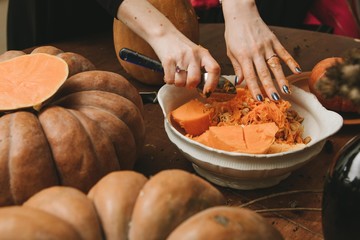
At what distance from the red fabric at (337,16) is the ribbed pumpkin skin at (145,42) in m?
1.31

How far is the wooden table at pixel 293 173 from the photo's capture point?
100 centimetres

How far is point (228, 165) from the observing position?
1007 mm

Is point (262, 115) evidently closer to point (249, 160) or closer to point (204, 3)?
point (249, 160)

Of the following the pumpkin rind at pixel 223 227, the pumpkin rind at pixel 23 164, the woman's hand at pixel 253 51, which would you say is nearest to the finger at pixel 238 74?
the woman's hand at pixel 253 51

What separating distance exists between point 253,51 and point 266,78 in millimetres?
126

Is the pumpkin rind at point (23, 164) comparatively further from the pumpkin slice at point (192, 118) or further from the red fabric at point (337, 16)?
the red fabric at point (337, 16)

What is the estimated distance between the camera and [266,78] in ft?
4.26

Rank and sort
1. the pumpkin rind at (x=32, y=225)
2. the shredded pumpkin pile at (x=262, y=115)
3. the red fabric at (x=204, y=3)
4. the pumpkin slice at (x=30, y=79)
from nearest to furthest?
the pumpkin rind at (x=32, y=225) < the pumpkin slice at (x=30, y=79) < the shredded pumpkin pile at (x=262, y=115) < the red fabric at (x=204, y=3)

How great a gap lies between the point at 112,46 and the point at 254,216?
49.7 inches

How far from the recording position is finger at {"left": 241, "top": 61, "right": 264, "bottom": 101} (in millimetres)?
1255

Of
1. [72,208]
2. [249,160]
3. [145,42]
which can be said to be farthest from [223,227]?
[145,42]

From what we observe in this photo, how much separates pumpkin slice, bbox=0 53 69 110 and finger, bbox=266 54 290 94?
54cm

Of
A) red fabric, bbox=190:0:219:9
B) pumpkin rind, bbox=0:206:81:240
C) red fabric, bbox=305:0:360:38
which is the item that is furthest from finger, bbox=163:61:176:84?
red fabric, bbox=305:0:360:38

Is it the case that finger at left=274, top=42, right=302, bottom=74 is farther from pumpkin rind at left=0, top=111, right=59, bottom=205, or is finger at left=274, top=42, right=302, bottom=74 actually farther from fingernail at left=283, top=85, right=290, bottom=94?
pumpkin rind at left=0, top=111, right=59, bottom=205
